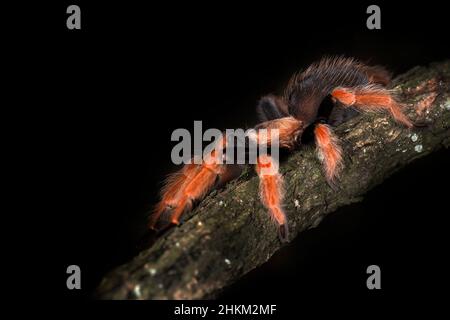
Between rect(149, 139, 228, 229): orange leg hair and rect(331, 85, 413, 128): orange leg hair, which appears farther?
rect(331, 85, 413, 128): orange leg hair

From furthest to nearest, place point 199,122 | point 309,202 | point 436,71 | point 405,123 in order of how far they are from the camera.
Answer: point 199,122 < point 436,71 < point 405,123 < point 309,202

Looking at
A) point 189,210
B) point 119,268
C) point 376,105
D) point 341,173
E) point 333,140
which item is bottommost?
point 119,268

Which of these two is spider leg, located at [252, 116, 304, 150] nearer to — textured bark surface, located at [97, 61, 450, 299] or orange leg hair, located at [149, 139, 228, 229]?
textured bark surface, located at [97, 61, 450, 299]

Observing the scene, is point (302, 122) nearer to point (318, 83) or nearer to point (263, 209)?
point (318, 83)

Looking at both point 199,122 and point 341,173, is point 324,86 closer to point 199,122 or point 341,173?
point 341,173

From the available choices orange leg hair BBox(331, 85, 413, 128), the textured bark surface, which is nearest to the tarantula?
orange leg hair BBox(331, 85, 413, 128)

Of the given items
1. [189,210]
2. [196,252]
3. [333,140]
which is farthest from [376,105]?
[196,252]

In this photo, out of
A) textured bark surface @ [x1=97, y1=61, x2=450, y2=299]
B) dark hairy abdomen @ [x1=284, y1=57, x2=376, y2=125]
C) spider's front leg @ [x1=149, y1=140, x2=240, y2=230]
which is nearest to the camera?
textured bark surface @ [x1=97, y1=61, x2=450, y2=299]

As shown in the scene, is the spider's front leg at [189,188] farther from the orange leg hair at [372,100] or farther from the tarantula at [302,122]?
the orange leg hair at [372,100]
